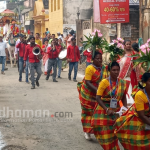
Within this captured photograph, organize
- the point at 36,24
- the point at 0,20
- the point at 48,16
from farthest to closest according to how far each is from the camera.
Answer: the point at 36,24
the point at 48,16
the point at 0,20

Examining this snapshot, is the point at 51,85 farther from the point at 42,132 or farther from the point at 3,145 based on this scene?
the point at 3,145

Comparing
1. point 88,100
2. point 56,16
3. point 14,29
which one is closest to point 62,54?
point 14,29

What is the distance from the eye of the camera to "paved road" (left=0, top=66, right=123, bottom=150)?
6.67m

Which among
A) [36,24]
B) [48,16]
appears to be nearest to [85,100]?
[48,16]

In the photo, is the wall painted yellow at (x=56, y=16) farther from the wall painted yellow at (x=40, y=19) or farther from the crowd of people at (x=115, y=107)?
the crowd of people at (x=115, y=107)

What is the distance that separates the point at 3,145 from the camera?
6.55 meters

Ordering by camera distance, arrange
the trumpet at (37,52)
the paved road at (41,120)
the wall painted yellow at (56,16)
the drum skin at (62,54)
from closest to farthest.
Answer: the paved road at (41,120), the trumpet at (37,52), the drum skin at (62,54), the wall painted yellow at (56,16)

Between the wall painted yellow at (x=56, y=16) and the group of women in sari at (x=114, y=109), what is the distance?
28685mm

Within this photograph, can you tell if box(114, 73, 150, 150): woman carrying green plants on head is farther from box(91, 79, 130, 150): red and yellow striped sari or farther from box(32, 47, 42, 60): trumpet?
box(32, 47, 42, 60): trumpet

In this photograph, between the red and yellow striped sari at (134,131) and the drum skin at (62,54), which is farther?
the drum skin at (62,54)

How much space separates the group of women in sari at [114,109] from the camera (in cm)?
448

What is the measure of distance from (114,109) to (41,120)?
320 cm

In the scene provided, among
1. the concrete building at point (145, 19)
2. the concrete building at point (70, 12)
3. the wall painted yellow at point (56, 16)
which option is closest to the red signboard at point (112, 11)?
the concrete building at point (145, 19)

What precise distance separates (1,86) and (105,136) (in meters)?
9.14
